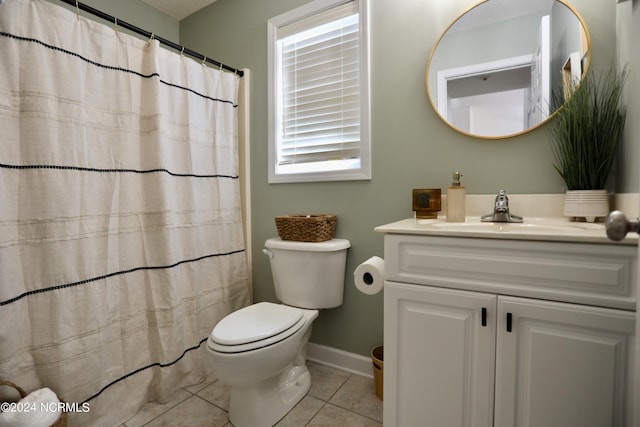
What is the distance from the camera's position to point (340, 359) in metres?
1.82

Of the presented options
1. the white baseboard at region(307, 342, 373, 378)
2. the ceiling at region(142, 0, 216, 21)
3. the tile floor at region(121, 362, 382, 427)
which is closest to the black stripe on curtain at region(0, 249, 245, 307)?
the tile floor at region(121, 362, 382, 427)

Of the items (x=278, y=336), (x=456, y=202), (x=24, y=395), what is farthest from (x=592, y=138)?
(x=24, y=395)

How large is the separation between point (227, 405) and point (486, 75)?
1.95 meters

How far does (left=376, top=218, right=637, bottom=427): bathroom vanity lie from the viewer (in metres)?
0.83

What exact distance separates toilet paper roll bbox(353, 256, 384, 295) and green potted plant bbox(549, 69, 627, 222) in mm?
736

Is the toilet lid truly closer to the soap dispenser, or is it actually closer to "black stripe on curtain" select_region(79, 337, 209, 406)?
"black stripe on curtain" select_region(79, 337, 209, 406)

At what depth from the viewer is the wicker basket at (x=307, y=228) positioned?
1630mm

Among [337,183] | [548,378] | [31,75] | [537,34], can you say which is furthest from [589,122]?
[31,75]

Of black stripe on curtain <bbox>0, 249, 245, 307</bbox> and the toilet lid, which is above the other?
black stripe on curtain <bbox>0, 249, 245, 307</bbox>

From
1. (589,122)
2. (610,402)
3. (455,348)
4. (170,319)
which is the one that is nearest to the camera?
(610,402)

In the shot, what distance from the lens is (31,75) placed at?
1.18m

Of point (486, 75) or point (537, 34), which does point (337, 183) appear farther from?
point (537, 34)

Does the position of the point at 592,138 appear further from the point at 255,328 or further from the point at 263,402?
the point at 263,402

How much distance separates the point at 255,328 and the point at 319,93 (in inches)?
52.3
